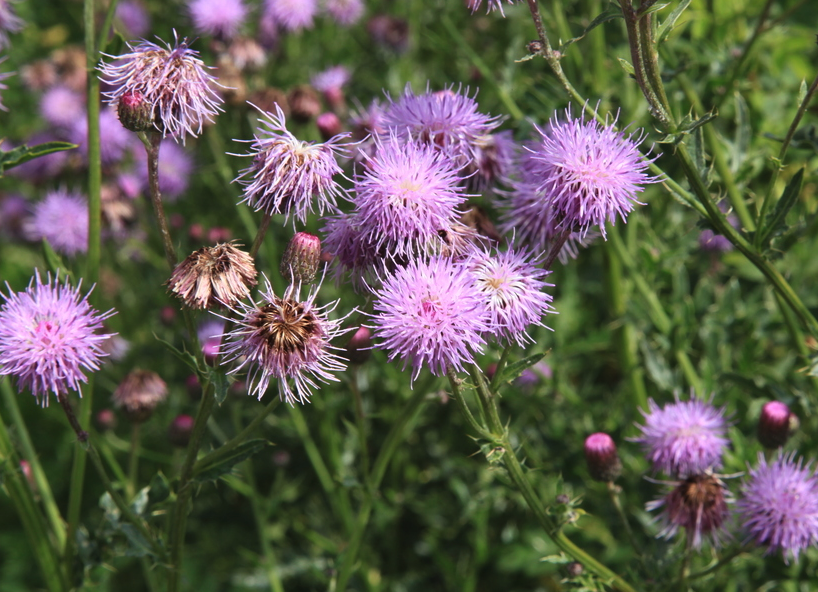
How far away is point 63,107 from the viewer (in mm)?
4504

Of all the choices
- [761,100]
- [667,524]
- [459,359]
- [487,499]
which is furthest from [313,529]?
[761,100]

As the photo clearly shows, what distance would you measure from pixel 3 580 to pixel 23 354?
2581 mm

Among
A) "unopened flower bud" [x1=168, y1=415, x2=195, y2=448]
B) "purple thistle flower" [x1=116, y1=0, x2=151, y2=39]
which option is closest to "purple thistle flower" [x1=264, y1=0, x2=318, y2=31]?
"purple thistle flower" [x1=116, y1=0, x2=151, y2=39]

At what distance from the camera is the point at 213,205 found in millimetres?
4508

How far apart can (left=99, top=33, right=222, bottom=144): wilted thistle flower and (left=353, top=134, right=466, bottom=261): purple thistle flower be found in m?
0.48

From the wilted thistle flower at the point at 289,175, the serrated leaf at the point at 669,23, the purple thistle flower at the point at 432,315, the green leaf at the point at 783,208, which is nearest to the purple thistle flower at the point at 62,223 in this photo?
the wilted thistle flower at the point at 289,175

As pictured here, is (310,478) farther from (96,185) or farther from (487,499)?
(96,185)

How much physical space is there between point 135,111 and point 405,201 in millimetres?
733

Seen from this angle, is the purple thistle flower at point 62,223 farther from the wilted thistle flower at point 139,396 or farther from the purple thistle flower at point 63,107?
the wilted thistle flower at point 139,396

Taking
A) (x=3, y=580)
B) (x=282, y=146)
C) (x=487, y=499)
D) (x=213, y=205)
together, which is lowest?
(x=3, y=580)

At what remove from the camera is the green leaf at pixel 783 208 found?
206 cm

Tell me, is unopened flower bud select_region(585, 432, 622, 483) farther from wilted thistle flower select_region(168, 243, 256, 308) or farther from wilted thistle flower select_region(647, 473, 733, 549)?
wilted thistle flower select_region(168, 243, 256, 308)

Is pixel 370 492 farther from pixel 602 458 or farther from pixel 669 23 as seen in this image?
pixel 669 23

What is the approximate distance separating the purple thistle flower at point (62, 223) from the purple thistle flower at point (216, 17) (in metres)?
1.16
